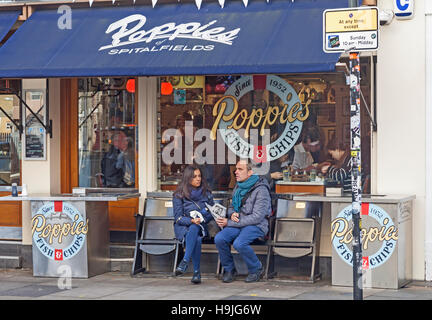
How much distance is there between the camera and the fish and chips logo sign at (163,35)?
401 inches

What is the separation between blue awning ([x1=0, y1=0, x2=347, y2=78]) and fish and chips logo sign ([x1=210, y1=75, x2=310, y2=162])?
1.12 meters

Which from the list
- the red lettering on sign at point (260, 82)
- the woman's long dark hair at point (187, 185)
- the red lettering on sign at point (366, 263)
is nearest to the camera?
→ the red lettering on sign at point (366, 263)

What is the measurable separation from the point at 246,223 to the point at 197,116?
6.53ft

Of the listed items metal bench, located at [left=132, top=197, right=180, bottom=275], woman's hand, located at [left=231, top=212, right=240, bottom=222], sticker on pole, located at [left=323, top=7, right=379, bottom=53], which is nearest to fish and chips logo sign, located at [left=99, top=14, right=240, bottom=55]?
woman's hand, located at [left=231, top=212, right=240, bottom=222]

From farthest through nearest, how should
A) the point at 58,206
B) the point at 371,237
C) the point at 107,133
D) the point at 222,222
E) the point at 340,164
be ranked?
1. the point at 107,133
2. the point at 58,206
3. the point at 340,164
4. the point at 222,222
5. the point at 371,237

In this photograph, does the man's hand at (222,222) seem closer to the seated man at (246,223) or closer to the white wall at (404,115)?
the seated man at (246,223)

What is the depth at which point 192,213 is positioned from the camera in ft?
34.7

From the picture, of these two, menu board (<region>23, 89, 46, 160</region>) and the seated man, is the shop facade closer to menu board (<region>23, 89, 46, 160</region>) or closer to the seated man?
menu board (<region>23, 89, 46, 160</region>)

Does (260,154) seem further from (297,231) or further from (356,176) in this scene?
(356,176)

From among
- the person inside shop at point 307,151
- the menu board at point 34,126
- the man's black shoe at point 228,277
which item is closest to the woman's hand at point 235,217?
the man's black shoe at point 228,277

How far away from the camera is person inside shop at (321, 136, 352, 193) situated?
35.5ft

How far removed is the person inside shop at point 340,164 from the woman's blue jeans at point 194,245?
1.98 metres

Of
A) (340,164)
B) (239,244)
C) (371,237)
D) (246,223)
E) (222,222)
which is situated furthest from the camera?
(340,164)

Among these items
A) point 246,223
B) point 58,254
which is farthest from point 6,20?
point 246,223
